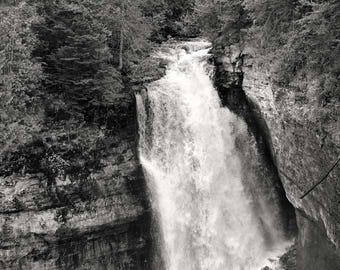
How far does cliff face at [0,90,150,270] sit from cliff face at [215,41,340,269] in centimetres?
579

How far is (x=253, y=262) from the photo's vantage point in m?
14.8

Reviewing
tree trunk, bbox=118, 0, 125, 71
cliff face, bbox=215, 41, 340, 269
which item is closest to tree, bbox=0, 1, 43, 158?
tree trunk, bbox=118, 0, 125, 71

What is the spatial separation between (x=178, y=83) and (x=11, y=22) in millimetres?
7811

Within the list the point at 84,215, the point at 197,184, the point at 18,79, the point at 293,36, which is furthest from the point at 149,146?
the point at 293,36

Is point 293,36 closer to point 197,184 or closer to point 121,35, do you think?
point 197,184

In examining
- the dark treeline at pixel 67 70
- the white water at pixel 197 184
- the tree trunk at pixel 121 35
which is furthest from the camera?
the tree trunk at pixel 121 35

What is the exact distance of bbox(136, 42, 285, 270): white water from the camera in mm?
14898

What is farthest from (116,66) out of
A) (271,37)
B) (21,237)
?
(21,237)

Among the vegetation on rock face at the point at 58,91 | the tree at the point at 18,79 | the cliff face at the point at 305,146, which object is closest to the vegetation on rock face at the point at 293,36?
the cliff face at the point at 305,146

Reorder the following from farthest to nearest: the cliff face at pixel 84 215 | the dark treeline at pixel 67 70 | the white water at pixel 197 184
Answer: the white water at pixel 197 184
the cliff face at pixel 84 215
the dark treeline at pixel 67 70

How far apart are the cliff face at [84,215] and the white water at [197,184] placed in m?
0.80

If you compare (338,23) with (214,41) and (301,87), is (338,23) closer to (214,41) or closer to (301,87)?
(301,87)

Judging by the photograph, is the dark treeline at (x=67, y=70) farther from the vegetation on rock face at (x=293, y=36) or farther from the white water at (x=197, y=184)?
the white water at (x=197, y=184)

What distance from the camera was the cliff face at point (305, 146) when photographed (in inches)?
399
